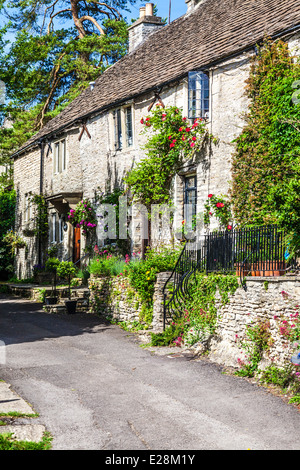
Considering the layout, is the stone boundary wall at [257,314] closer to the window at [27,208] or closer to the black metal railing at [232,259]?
the black metal railing at [232,259]

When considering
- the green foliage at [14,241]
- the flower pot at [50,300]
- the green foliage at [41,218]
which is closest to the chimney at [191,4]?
the green foliage at [41,218]

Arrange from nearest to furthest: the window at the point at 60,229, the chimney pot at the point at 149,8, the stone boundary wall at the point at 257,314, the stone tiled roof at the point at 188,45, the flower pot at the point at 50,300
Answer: the stone boundary wall at the point at 257,314, the stone tiled roof at the point at 188,45, the flower pot at the point at 50,300, the window at the point at 60,229, the chimney pot at the point at 149,8

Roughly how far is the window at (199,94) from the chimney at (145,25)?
996cm

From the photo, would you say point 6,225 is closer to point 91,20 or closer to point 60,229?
point 60,229

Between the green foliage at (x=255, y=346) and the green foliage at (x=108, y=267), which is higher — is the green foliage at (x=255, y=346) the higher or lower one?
the lower one

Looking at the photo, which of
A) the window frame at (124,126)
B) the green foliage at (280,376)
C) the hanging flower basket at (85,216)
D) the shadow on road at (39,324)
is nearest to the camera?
the green foliage at (280,376)

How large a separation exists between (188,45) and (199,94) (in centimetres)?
355

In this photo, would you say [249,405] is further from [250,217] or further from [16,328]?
[16,328]

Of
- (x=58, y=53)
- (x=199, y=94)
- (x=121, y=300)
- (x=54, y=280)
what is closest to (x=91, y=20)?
(x=58, y=53)

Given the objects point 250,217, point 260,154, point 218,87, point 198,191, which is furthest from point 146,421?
point 218,87

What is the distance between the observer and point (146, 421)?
7.09m

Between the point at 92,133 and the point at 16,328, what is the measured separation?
9.61 meters

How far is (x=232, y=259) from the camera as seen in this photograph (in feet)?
35.3

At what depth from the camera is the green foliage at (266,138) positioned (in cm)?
1190
